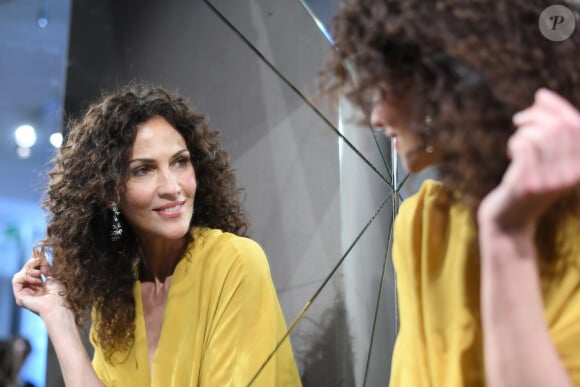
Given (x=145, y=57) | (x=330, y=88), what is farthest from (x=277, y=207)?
(x=145, y=57)

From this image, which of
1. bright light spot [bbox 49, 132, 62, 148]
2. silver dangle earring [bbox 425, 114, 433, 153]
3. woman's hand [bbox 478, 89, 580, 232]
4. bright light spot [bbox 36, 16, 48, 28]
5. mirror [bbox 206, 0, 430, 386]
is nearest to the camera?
woman's hand [bbox 478, 89, 580, 232]

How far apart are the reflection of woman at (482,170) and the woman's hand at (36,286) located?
70cm

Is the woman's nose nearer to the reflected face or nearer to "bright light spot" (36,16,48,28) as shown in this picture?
the reflected face

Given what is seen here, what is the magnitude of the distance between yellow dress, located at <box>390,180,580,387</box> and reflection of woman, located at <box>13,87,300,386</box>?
0.73ft

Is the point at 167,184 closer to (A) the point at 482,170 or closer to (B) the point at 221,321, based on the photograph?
(B) the point at 221,321

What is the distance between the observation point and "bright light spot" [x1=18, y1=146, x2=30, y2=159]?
5.89 feet

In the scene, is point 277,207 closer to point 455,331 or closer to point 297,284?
point 297,284

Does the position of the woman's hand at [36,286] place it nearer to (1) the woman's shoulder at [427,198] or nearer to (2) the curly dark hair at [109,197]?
(2) the curly dark hair at [109,197]

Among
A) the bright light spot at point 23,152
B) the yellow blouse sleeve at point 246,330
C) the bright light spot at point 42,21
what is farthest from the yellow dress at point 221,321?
the bright light spot at point 42,21

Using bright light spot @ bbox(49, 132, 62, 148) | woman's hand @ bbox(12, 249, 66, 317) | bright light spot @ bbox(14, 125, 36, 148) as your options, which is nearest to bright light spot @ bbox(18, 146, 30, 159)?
bright light spot @ bbox(14, 125, 36, 148)

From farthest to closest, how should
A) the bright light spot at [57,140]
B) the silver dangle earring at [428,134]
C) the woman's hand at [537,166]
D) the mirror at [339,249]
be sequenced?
1. the bright light spot at [57,140]
2. the mirror at [339,249]
3. the silver dangle earring at [428,134]
4. the woman's hand at [537,166]

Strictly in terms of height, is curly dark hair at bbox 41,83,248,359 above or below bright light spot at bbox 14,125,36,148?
below

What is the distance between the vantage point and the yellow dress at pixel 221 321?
0.97 metres

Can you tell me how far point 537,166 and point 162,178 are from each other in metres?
0.58
